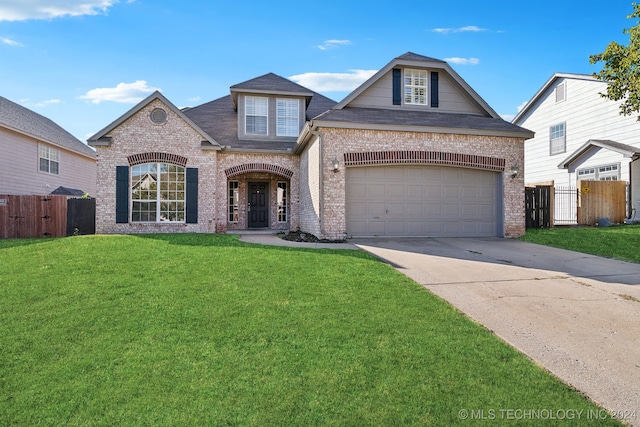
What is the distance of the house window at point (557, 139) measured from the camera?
68.5 ft

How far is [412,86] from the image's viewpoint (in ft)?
44.7

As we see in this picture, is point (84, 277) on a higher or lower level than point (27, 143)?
lower

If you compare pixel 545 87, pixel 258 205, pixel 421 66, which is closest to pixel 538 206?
pixel 421 66

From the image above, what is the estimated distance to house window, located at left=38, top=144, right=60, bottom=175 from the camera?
62.0 ft

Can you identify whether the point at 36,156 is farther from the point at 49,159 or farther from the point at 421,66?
the point at 421,66

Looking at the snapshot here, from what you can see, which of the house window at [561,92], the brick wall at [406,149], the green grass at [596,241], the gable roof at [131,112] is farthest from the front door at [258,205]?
the house window at [561,92]

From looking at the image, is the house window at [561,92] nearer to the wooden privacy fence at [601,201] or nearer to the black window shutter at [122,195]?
the wooden privacy fence at [601,201]

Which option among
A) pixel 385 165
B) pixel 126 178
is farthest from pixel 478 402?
pixel 126 178

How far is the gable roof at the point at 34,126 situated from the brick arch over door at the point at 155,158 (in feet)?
23.2

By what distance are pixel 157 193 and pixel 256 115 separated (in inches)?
208

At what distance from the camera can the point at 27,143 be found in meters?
17.8

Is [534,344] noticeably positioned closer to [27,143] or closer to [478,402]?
[478,402]

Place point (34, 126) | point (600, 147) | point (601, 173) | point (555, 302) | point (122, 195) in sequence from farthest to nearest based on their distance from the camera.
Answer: point (34, 126) < point (601, 173) < point (600, 147) < point (122, 195) < point (555, 302)

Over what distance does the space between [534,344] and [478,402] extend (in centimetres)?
160
